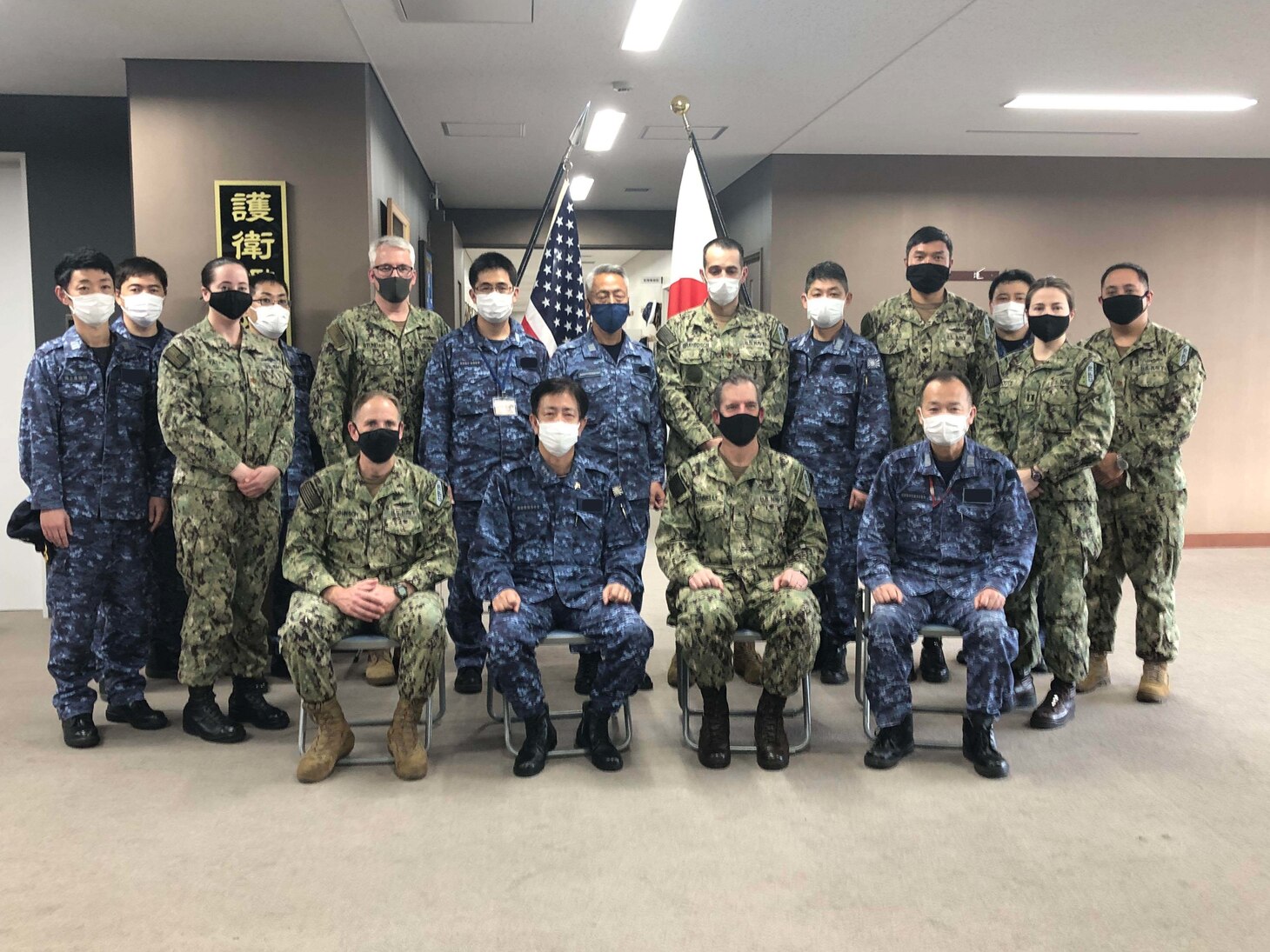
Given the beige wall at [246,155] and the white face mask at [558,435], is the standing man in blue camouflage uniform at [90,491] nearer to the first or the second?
the beige wall at [246,155]

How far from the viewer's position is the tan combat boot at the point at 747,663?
403 centimetres

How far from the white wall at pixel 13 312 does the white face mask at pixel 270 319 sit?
2215 millimetres

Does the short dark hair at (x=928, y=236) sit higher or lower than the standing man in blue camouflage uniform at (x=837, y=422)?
higher

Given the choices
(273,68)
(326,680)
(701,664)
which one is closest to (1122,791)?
(701,664)

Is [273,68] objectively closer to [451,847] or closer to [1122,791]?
[451,847]

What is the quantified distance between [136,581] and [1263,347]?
8.19 m

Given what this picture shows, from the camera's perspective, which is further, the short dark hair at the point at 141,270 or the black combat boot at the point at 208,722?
the short dark hair at the point at 141,270

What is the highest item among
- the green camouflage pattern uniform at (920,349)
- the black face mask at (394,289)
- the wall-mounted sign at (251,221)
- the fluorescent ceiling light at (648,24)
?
the fluorescent ceiling light at (648,24)

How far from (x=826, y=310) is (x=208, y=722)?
2.89m

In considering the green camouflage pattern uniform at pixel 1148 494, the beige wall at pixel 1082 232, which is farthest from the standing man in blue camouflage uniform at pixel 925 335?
the beige wall at pixel 1082 232

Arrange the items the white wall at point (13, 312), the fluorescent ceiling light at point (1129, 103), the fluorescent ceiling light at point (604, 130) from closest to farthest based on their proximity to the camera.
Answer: the white wall at point (13, 312) < the fluorescent ceiling light at point (1129, 103) < the fluorescent ceiling light at point (604, 130)

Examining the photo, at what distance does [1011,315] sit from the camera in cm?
424

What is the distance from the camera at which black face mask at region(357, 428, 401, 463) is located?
3.22 meters

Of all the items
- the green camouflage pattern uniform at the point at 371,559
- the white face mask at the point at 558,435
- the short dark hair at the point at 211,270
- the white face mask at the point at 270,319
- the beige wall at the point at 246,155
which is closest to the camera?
the green camouflage pattern uniform at the point at 371,559
